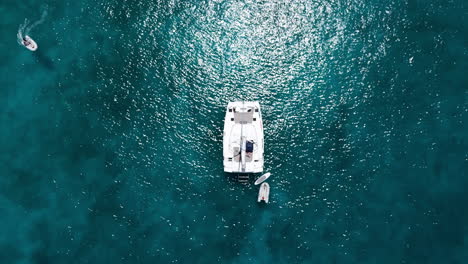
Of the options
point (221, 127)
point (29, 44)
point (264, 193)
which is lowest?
point (264, 193)

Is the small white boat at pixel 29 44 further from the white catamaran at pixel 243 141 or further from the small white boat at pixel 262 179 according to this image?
the small white boat at pixel 262 179

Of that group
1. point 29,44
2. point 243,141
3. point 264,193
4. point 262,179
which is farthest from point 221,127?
point 29,44

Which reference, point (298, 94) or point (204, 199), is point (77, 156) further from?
point (298, 94)

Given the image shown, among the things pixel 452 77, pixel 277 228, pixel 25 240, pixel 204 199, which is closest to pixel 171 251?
pixel 204 199

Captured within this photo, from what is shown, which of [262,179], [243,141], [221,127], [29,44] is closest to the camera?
[243,141]

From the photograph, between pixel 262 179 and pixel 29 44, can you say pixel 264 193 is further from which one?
pixel 29 44

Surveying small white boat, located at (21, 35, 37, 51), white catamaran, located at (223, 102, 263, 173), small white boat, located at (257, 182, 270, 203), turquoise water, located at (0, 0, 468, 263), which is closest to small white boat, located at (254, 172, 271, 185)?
small white boat, located at (257, 182, 270, 203)

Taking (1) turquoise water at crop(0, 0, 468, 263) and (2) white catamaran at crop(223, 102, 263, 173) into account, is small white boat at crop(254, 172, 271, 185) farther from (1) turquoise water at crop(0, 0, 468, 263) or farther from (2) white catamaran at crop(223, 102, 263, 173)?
(2) white catamaran at crop(223, 102, 263, 173)
